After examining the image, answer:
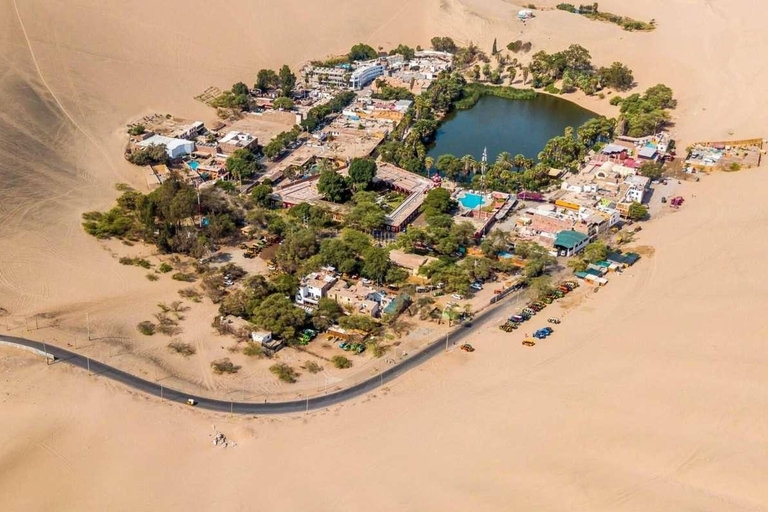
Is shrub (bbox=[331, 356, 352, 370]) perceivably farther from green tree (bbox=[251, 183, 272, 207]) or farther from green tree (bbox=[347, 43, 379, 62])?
green tree (bbox=[347, 43, 379, 62])

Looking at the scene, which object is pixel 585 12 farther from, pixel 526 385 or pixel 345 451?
pixel 345 451

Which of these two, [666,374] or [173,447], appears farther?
[666,374]

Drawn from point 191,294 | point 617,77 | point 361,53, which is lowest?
point 191,294

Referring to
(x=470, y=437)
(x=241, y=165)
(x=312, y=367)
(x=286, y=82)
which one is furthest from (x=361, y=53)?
(x=470, y=437)

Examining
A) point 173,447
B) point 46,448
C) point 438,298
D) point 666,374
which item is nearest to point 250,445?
point 173,447

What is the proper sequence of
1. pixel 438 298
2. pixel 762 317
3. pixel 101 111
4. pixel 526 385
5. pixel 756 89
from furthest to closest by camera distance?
1. pixel 756 89
2. pixel 101 111
3. pixel 438 298
4. pixel 762 317
5. pixel 526 385

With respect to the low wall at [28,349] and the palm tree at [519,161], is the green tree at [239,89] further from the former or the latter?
the low wall at [28,349]

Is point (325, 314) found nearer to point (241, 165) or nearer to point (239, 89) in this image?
→ point (241, 165)
